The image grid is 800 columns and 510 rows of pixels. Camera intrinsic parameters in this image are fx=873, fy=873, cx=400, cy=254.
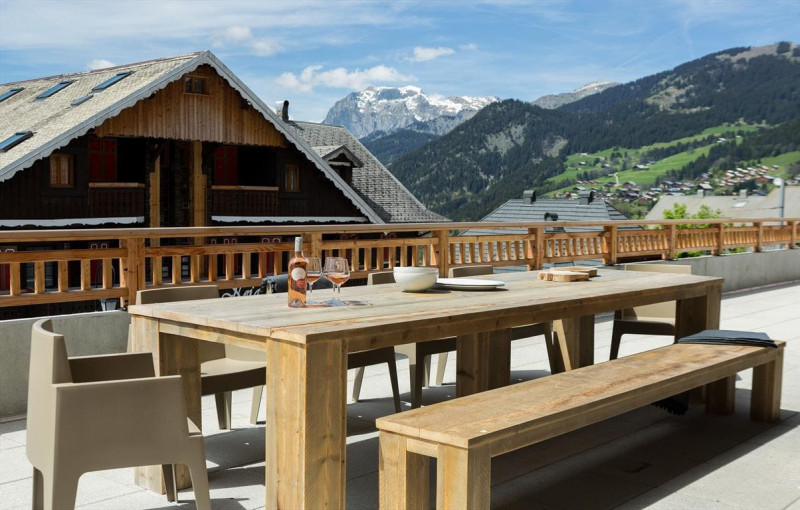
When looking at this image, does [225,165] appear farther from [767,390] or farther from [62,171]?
[767,390]

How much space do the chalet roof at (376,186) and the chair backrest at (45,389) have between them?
29.1 meters

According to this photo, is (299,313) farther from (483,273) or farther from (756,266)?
(756,266)

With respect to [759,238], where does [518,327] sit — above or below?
below

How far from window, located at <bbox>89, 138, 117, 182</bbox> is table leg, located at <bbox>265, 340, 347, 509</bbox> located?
1902 cm

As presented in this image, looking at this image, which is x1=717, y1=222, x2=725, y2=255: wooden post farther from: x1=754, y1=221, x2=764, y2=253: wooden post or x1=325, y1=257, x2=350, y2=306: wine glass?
x1=325, y1=257, x2=350, y2=306: wine glass

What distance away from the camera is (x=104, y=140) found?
20.7 meters

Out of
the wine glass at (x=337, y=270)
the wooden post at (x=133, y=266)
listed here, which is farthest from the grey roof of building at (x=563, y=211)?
the wine glass at (x=337, y=270)

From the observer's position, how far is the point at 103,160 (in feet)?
68.8

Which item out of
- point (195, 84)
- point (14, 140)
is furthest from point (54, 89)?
point (195, 84)

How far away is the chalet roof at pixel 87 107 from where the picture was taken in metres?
18.5

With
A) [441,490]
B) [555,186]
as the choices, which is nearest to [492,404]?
[441,490]

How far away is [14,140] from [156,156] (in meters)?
3.15

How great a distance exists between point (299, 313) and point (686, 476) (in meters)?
1.86

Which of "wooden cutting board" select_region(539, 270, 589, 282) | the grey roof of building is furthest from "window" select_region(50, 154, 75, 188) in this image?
the grey roof of building
